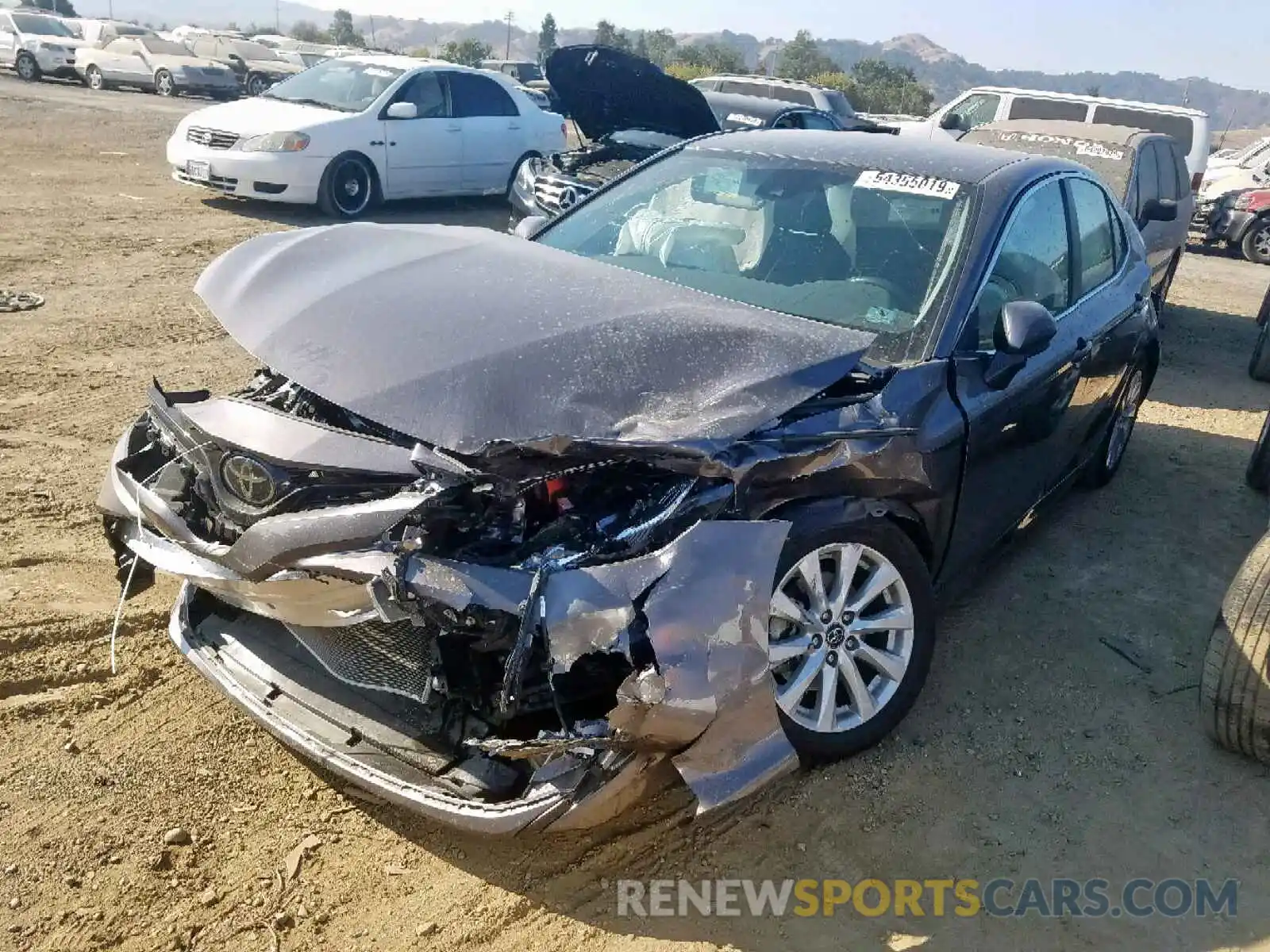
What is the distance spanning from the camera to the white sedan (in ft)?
34.1

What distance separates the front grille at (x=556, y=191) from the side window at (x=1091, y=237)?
4586mm

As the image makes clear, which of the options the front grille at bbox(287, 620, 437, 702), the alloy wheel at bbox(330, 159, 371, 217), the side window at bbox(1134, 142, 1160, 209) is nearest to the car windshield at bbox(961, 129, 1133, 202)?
the side window at bbox(1134, 142, 1160, 209)

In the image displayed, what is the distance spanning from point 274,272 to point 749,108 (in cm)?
1288

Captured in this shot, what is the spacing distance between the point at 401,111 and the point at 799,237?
8402 millimetres

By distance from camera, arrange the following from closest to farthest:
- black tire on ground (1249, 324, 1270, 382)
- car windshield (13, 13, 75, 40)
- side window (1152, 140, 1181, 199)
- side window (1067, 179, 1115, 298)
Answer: side window (1067, 179, 1115, 298)
black tire on ground (1249, 324, 1270, 382)
side window (1152, 140, 1181, 199)
car windshield (13, 13, 75, 40)

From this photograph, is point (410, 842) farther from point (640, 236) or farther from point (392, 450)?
point (640, 236)

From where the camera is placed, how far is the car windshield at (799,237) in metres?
3.56

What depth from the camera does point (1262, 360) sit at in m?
8.39

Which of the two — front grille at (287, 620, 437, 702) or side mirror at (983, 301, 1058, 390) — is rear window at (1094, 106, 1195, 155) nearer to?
side mirror at (983, 301, 1058, 390)

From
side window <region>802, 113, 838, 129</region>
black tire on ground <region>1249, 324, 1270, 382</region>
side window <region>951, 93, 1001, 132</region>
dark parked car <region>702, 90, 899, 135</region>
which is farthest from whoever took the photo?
side window <region>951, 93, 1001, 132</region>

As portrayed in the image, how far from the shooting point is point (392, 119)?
11.2m

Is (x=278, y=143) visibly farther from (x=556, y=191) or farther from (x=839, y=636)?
(x=839, y=636)

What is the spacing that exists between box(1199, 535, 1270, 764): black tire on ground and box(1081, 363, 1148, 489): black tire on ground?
6.00 ft

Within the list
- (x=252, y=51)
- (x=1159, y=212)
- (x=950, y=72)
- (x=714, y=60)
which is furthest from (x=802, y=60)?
(x=950, y=72)
